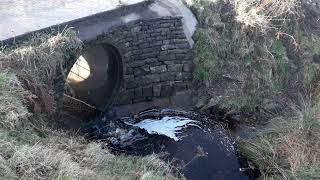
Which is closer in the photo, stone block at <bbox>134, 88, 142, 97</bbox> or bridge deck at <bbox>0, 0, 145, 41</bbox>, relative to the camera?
bridge deck at <bbox>0, 0, 145, 41</bbox>

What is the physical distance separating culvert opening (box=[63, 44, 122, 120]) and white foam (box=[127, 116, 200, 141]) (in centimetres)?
105

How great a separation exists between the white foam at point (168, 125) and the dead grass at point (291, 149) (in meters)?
1.67

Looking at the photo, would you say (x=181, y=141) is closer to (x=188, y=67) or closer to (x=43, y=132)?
(x=188, y=67)

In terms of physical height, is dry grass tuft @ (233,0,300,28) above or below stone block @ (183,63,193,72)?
above

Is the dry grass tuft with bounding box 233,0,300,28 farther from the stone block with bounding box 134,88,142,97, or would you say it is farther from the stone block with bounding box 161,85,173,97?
the stone block with bounding box 134,88,142,97

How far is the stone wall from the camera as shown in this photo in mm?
10453

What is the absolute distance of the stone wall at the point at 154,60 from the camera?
34.3 ft

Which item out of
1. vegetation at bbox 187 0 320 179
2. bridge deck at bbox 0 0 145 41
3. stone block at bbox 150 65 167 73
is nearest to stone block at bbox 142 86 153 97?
stone block at bbox 150 65 167 73

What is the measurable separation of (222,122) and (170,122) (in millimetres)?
1258

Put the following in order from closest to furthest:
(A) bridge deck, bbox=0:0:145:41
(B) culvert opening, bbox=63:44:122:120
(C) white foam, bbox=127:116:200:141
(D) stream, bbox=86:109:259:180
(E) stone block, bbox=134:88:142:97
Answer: (A) bridge deck, bbox=0:0:145:41
(D) stream, bbox=86:109:259:180
(C) white foam, bbox=127:116:200:141
(B) culvert opening, bbox=63:44:122:120
(E) stone block, bbox=134:88:142:97

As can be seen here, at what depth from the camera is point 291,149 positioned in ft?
27.9

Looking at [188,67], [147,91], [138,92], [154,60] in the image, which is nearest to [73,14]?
[154,60]

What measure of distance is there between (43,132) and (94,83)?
3924 mm

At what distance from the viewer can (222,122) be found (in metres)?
10.8
